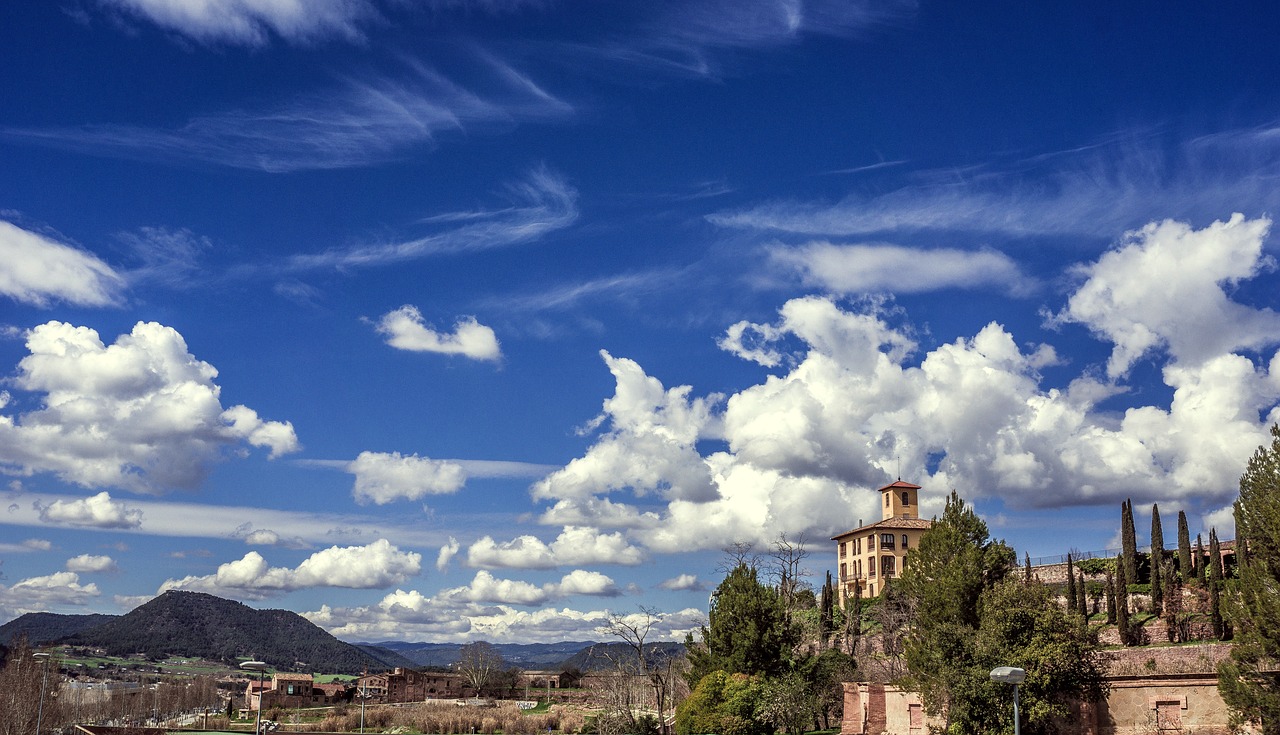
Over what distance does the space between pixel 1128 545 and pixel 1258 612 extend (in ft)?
156

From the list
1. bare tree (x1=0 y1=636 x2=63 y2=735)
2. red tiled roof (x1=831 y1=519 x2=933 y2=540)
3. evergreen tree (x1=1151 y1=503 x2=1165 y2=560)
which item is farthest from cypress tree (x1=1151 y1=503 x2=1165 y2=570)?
bare tree (x1=0 y1=636 x2=63 y2=735)

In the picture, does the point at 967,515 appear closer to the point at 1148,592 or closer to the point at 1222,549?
the point at 1148,592

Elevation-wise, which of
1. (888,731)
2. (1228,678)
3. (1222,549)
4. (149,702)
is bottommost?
(149,702)

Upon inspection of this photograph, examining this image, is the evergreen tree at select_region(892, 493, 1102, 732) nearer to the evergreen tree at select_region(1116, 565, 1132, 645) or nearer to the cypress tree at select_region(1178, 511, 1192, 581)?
the evergreen tree at select_region(1116, 565, 1132, 645)

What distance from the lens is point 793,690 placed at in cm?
4731

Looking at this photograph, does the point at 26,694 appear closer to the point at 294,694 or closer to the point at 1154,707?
the point at 294,694

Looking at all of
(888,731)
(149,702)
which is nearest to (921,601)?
(888,731)

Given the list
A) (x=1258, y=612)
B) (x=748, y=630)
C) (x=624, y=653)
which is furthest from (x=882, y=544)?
(x=1258, y=612)

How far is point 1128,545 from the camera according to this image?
71812 millimetres

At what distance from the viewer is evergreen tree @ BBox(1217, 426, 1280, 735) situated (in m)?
28.2

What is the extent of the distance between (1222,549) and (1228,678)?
4673 cm

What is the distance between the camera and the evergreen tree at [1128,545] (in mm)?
70562

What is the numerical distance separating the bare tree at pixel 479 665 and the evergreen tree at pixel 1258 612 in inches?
4519

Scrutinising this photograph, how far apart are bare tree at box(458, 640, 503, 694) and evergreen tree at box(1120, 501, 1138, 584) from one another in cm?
8808
